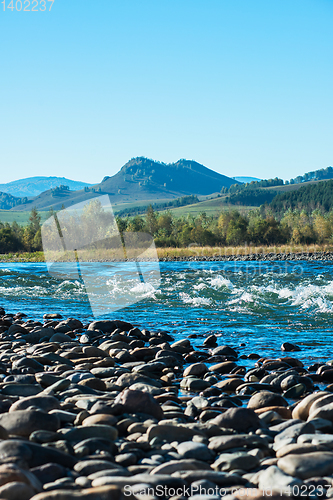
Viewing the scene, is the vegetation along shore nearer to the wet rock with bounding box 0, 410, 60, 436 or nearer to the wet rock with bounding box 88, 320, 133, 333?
the wet rock with bounding box 88, 320, 133, 333

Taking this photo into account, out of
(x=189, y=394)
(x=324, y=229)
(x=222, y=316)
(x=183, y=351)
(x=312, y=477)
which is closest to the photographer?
(x=312, y=477)

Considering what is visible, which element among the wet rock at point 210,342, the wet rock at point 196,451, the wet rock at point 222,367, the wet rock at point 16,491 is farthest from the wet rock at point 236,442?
the wet rock at point 210,342

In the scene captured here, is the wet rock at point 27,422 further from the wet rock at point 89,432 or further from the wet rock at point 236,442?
the wet rock at point 236,442

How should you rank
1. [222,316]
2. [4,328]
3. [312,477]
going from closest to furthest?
1. [312,477]
2. [4,328]
3. [222,316]

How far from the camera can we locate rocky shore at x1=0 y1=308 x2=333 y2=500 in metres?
3.28

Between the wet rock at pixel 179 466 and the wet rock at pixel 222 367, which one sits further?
the wet rock at pixel 222 367

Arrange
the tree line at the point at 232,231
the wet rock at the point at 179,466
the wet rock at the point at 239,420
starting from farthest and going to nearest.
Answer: the tree line at the point at 232,231, the wet rock at the point at 239,420, the wet rock at the point at 179,466

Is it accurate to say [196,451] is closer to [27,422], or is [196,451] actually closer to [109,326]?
[27,422]

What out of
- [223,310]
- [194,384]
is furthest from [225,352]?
[223,310]

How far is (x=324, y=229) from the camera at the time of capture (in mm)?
84938

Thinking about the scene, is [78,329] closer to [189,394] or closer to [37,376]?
[37,376]

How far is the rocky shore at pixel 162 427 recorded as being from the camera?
10.8 ft

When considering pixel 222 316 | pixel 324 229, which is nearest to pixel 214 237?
pixel 324 229

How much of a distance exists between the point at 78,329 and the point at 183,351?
377 cm
